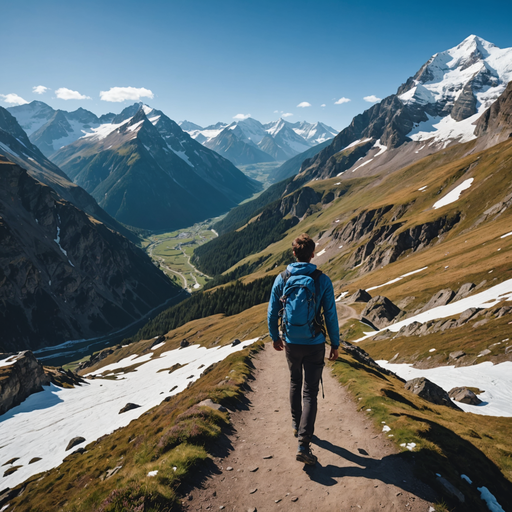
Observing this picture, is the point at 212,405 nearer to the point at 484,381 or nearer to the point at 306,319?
the point at 306,319

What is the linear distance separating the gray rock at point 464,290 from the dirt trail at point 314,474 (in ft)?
165

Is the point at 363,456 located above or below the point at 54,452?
above

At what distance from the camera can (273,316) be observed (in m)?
9.92

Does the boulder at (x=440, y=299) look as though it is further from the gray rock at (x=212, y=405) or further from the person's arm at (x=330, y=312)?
the person's arm at (x=330, y=312)

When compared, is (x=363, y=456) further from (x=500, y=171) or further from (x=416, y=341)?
(x=500, y=171)

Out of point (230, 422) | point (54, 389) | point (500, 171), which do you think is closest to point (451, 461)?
point (230, 422)

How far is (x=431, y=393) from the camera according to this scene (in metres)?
23.4

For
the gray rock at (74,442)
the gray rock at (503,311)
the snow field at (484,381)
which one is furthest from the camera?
the gray rock at (74,442)

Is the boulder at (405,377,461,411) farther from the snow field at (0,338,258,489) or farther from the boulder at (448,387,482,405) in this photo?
the snow field at (0,338,258,489)

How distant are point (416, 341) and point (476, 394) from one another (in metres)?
19.4

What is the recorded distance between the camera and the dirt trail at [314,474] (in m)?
8.30

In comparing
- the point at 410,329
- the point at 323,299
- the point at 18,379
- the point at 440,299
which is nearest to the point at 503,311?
the point at 410,329

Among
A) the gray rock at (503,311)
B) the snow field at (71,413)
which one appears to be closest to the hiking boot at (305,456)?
the gray rock at (503,311)

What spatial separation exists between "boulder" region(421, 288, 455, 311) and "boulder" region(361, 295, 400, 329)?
20.6ft
